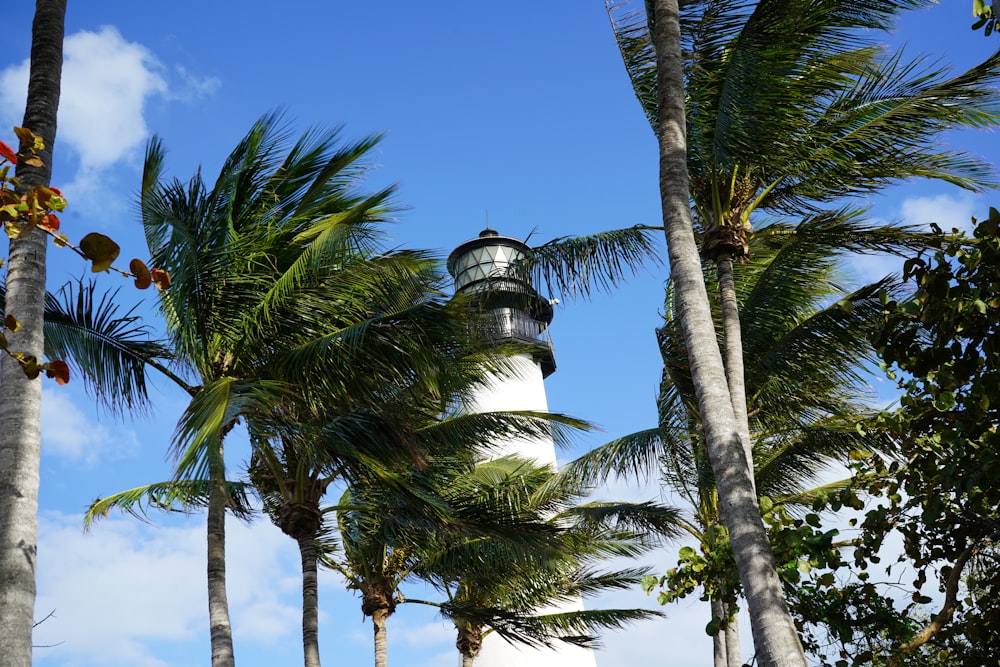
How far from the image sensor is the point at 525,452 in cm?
2223

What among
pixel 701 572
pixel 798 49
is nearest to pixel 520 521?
pixel 701 572

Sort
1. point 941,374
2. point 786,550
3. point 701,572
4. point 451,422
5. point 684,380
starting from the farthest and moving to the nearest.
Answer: point 451,422 → point 684,380 → point 701,572 → point 786,550 → point 941,374

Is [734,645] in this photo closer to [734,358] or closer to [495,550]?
[495,550]

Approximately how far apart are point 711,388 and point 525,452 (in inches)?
621

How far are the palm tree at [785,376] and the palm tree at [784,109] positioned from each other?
0.55 meters

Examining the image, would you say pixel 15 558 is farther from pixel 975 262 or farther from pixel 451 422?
pixel 451 422

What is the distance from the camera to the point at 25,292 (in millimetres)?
4906

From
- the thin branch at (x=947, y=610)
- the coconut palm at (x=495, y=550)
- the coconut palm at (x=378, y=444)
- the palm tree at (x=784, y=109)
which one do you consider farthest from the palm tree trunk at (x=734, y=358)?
the coconut palm at (x=495, y=550)

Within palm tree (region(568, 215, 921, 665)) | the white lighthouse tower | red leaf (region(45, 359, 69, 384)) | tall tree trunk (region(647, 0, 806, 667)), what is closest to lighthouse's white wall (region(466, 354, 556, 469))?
the white lighthouse tower

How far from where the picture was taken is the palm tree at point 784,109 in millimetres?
8617

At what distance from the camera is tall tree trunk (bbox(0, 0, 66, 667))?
4051mm

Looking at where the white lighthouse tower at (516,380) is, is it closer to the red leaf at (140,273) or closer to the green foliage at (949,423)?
the green foliage at (949,423)

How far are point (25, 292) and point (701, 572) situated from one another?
5015 mm

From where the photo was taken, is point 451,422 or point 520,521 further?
point 451,422
